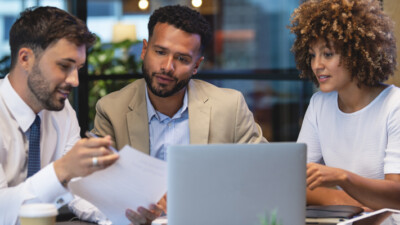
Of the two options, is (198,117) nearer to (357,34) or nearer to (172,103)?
(172,103)

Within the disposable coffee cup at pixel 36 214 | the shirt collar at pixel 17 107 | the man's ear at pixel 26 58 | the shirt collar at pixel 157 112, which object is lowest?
the disposable coffee cup at pixel 36 214

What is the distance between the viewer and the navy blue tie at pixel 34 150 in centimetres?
194

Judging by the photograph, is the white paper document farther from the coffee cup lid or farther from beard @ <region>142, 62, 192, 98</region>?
beard @ <region>142, 62, 192, 98</region>

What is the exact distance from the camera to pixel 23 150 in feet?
6.38

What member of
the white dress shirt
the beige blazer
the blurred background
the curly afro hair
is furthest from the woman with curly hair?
the blurred background

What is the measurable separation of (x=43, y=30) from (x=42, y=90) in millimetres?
213

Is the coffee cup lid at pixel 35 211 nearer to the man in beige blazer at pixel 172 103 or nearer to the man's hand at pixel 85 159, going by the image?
the man's hand at pixel 85 159

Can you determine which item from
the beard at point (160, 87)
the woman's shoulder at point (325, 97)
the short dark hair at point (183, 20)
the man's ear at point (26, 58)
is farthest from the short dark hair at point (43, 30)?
the woman's shoulder at point (325, 97)

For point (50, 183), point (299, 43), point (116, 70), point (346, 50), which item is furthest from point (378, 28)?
point (116, 70)

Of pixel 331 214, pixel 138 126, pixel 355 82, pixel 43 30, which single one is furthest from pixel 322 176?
pixel 43 30

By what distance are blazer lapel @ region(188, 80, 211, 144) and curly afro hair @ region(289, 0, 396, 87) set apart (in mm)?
548

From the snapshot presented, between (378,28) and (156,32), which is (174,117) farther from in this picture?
(378,28)

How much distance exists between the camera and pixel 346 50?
240 cm

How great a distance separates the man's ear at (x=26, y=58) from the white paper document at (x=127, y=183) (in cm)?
65
